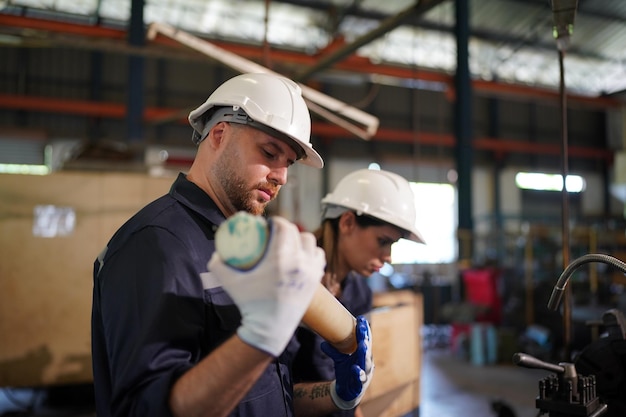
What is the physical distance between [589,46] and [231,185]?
43.7ft

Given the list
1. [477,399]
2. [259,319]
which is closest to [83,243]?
[259,319]

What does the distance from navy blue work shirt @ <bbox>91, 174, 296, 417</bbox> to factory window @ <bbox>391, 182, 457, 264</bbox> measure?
11.5 metres

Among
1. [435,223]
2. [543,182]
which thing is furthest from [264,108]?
[543,182]

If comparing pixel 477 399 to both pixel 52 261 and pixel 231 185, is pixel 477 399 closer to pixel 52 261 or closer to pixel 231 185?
pixel 52 261

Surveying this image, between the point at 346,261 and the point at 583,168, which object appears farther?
the point at 583,168

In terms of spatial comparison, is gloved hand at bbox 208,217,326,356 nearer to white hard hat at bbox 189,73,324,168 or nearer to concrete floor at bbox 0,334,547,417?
white hard hat at bbox 189,73,324,168

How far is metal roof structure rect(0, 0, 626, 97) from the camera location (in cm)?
988

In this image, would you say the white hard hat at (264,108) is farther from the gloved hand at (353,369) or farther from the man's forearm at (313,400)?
the man's forearm at (313,400)

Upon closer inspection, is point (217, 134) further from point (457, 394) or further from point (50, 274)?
point (457, 394)

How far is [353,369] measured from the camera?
1340mm

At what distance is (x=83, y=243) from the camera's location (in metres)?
3.82

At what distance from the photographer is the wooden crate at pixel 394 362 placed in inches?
97.0

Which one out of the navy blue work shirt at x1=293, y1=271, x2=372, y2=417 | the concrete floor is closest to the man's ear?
the navy blue work shirt at x1=293, y1=271, x2=372, y2=417

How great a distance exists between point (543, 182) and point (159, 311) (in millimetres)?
15396
